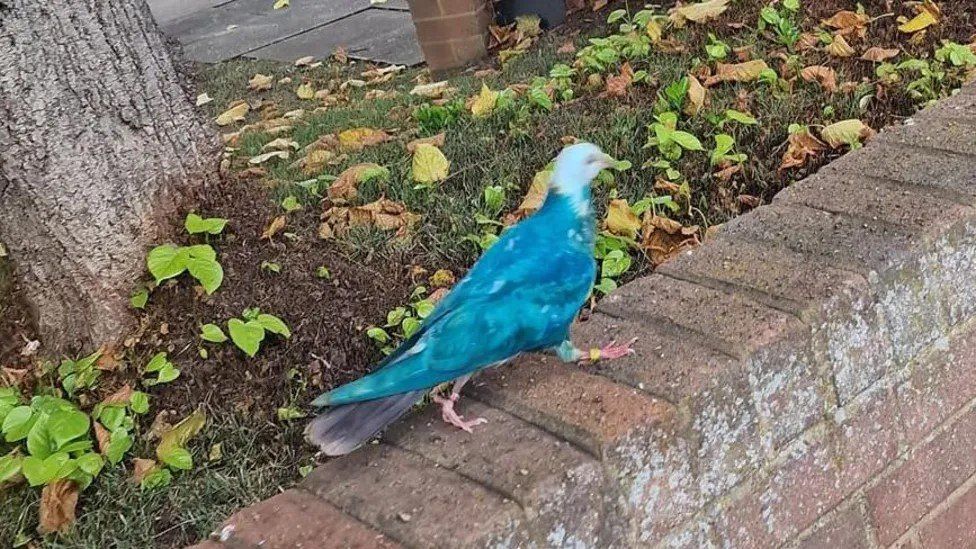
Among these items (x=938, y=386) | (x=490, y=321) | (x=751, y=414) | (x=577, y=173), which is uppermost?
(x=577, y=173)

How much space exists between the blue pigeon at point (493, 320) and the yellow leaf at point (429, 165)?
1.14 meters

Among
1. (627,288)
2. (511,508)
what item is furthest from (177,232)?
(511,508)

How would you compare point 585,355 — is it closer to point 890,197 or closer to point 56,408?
point 890,197

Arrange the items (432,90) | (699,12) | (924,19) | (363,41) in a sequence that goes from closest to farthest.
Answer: (924,19), (699,12), (432,90), (363,41)

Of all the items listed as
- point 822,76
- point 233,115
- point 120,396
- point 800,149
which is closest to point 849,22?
point 822,76

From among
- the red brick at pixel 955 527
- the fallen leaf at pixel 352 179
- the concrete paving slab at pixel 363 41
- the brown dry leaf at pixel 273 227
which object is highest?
the brown dry leaf at pixel 273 227

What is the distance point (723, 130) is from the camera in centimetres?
286

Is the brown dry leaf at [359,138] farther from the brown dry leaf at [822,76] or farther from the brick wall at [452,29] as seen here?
the brick wall at [452,29]

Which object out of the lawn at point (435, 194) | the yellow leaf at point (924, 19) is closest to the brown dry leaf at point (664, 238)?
the lawn at point (435, 194)

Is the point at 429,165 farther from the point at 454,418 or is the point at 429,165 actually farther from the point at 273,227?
the point at 454,418

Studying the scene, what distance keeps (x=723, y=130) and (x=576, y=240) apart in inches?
49.9

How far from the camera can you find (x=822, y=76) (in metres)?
3.03

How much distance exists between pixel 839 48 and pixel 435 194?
138 cm

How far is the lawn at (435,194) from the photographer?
84.2 inches
